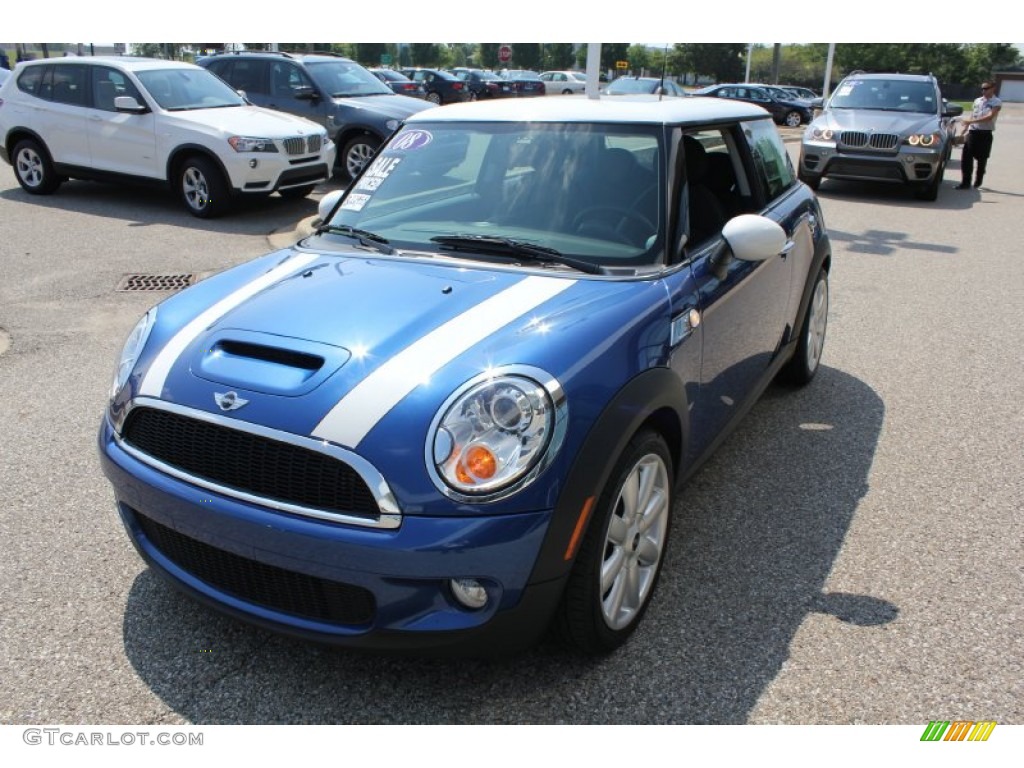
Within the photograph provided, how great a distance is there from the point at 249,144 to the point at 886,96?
9256 millimetres

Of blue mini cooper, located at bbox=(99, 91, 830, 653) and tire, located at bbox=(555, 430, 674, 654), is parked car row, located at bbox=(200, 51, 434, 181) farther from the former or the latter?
tire, located at bbox=(555, 430, 674, 654)

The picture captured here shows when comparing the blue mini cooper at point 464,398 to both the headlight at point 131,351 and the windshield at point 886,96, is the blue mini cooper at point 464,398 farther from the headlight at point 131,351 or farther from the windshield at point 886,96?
the windshield at point 886,96

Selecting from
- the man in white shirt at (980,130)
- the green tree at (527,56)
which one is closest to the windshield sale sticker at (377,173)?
the man in white shirt at (980,130)

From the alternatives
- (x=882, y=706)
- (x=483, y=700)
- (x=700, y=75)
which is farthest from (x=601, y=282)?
(x=700, y=75)

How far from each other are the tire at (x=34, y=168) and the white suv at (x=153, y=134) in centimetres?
1

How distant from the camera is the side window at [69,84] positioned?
10086mm

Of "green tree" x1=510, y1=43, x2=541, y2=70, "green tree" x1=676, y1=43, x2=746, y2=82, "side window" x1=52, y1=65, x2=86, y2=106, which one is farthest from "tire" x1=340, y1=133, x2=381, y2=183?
"green tree" x1=510, y1=43, x2=541, y2=70

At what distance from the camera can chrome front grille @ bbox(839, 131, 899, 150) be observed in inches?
471

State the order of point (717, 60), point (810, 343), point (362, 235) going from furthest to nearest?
point (717, 60) < point (810, 343) < point (362, 235)

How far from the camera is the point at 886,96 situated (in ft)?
42.3

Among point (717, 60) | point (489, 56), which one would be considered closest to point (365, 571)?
point (717, 60)

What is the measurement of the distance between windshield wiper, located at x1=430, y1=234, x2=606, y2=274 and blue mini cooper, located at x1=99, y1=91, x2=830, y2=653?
0.04 ft

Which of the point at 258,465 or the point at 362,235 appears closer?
the point at 258,465

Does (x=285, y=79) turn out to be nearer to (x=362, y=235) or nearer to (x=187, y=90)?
(x=187, y=90)
